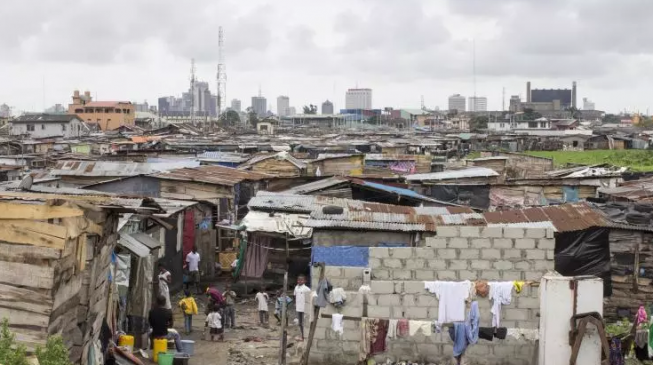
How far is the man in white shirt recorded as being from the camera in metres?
17.4

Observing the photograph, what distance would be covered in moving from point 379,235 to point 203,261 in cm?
656

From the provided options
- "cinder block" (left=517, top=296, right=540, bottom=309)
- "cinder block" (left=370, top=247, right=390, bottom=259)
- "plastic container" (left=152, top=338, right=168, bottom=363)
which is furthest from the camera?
"plastic container" (left=152, top=338, right=168, bottom=363)

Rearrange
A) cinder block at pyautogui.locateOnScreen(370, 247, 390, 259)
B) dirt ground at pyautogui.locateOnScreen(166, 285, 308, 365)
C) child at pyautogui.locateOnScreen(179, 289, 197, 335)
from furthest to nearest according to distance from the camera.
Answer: child at pyautogui.locateOnScreen(179, 289, 197, 335) < dirt ground at pyautogui.locateOnScreen(166, 285, 308, 365) < cinder block at pyautogui.locateOnScreen(370, 247, 390, 259)

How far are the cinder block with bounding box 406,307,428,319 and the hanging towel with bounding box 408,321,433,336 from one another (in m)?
0.08

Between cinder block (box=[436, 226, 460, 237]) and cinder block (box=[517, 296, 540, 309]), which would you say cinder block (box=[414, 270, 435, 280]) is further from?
cinder block (box=[517, 296, 540, 309])

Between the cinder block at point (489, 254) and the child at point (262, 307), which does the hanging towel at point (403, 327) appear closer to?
the cinder block at point (489, 254)

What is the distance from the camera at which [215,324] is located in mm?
13305

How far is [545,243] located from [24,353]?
716 centimetres

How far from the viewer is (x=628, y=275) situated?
47.5ft

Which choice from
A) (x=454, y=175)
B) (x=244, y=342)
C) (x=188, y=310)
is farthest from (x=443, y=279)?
(x=454, y=175)

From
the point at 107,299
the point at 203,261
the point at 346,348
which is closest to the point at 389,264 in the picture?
the point at 346,348

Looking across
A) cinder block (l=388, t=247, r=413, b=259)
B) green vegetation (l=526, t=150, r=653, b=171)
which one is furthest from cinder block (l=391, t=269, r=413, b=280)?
green vegetation (l=526, t=150, r=653, b=171)

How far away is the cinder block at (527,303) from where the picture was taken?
35.1 feet

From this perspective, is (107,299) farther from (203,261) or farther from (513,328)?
(203,261)
